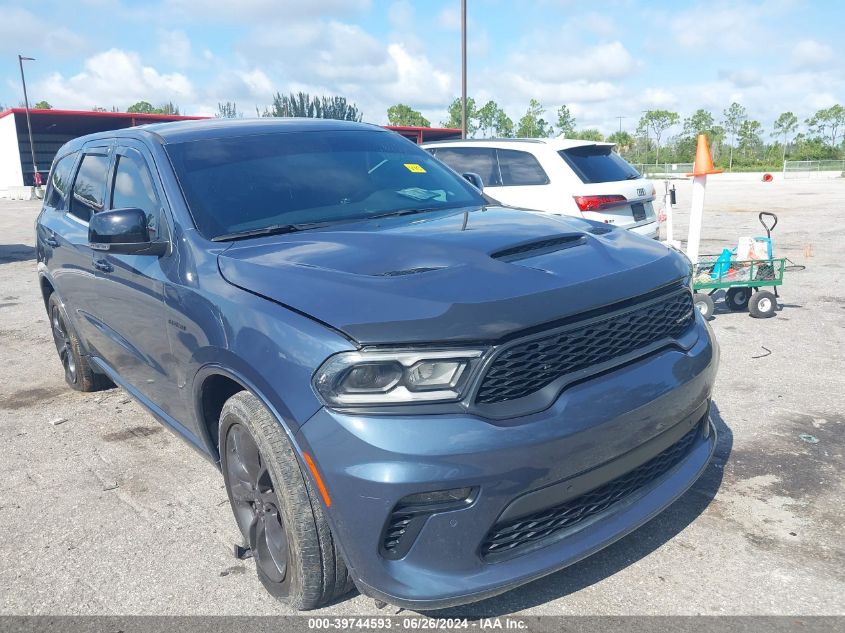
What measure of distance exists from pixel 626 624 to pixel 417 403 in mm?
1139

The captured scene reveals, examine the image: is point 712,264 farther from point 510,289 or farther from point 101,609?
point 101,609

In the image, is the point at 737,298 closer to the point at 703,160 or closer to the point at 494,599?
the point at 703,160

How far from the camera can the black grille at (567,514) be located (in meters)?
2.18

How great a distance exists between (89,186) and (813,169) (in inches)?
2501

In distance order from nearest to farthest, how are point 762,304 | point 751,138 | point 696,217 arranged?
point 762,304 → point 696,217 → point 751,138

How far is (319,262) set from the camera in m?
2.57

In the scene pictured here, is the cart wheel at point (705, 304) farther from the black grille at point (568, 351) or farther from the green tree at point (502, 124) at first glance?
the green tree at point (502, 124)

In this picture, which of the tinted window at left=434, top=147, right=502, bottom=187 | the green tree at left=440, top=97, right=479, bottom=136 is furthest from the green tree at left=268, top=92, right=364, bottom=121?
the tinted window at left=434, top=147, right=502, bottom=187

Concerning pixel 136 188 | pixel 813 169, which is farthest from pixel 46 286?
pixel 813 169

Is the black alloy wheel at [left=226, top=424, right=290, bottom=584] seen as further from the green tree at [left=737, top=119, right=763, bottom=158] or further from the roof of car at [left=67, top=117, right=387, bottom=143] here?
the green tree at [left=737, top=119, right=763, bottom=158]

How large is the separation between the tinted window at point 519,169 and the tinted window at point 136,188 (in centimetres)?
474

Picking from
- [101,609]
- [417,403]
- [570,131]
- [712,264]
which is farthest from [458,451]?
[570,131]

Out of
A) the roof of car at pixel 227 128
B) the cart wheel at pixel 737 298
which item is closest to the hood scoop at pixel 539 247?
the roof of car at pixel 227 128

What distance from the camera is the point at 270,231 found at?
309cm
